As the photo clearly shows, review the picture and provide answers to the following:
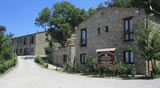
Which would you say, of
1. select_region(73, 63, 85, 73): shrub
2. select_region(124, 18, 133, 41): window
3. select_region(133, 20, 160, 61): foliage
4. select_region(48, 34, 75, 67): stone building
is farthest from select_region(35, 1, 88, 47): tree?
select_region(133, 20, 160, 61): foliage

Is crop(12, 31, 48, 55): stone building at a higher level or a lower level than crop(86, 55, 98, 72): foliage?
higher

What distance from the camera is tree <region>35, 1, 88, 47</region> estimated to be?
31984 mm

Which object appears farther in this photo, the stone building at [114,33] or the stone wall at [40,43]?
the stone wall at [40,43]

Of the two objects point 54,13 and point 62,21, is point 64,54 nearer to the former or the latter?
point 62,21

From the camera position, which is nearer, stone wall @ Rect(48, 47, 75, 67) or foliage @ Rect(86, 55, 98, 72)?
foliage @ Rect(86, 55, 98, 72)

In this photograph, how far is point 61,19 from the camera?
105 feet

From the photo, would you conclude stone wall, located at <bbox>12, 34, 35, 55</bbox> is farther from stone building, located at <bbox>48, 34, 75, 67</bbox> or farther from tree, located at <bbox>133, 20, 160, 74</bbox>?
tree, located at <bbox>133, 20, 160, 74</bbox>

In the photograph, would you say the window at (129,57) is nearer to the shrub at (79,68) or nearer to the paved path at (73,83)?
the paved path at (73,83)

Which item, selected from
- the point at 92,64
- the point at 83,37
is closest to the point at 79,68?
the point at 92,64

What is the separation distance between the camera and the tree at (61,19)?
32.0m

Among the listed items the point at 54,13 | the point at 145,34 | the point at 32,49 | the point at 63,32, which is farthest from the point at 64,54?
the point at 32,49

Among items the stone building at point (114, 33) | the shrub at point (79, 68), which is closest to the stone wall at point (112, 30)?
the stone building at point (114, 33)

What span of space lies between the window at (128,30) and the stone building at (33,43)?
85.8 feet

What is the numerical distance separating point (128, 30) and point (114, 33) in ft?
6.31
